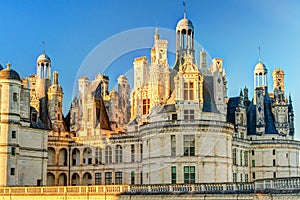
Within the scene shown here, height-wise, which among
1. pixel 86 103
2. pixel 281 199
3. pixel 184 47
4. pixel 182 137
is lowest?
pixel 281 199

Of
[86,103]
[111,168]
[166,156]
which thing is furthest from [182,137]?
[86,103]

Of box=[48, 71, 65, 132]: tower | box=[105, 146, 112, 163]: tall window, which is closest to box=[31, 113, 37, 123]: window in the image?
box=[105, 146, 112, 163]: tall window

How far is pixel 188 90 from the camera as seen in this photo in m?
44.3

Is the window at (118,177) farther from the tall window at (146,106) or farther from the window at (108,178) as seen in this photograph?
the tall window at (146,106)

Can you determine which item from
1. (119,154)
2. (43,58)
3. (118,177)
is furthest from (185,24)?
(43,58)

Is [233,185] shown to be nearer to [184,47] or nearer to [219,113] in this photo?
[219,113]

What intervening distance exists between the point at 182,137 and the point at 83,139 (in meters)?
15.5

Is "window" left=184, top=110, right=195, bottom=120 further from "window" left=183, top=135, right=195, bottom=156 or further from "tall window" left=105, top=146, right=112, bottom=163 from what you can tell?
"tall window" left=105, top=146, right=112, bottom=163

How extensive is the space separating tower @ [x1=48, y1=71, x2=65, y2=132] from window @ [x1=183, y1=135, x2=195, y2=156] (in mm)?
18044

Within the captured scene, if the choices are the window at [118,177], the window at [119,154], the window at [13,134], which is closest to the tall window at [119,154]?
the window at [119,154]

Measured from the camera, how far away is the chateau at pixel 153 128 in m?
43.7

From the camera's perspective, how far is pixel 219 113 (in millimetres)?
45688

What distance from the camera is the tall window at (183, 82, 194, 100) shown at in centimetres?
4425

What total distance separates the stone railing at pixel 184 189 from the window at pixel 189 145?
1205 cm
